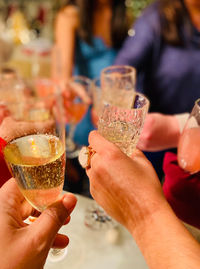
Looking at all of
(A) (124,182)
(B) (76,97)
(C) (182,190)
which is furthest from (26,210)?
(B) (76,97)

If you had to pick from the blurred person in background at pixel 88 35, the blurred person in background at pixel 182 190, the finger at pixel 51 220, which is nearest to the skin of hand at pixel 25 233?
the finger at pixel 51 220

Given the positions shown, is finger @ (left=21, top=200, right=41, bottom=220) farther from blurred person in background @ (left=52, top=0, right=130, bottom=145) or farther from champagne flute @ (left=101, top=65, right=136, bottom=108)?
blurred person in background @ (left=52, top=0, right=130, bottom=145)

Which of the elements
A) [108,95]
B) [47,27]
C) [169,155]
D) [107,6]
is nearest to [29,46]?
[47,27]

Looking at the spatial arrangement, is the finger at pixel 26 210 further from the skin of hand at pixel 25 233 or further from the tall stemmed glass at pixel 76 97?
the tall stemmed glass at pixel 76 97

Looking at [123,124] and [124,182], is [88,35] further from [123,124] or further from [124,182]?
[124,182]

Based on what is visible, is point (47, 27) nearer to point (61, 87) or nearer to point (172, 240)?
point (61, 87)

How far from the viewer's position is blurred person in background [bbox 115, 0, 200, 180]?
140 cm

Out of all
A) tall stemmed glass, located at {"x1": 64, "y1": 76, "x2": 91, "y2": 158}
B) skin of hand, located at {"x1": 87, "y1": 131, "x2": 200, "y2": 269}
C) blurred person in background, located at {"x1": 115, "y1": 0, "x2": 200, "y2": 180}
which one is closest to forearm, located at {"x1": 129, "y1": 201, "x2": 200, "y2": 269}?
skin of hand, located at {"x1": 87, "y1": 131, "x2": 200, "y2": 269}

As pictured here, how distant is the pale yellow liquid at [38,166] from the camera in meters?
0.52

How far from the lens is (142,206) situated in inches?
20.6

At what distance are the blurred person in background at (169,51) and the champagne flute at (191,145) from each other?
29.9 inches

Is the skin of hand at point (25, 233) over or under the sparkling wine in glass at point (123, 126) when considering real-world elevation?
under

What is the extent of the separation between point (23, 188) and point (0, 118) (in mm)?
260

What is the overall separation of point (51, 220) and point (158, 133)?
0.55m
